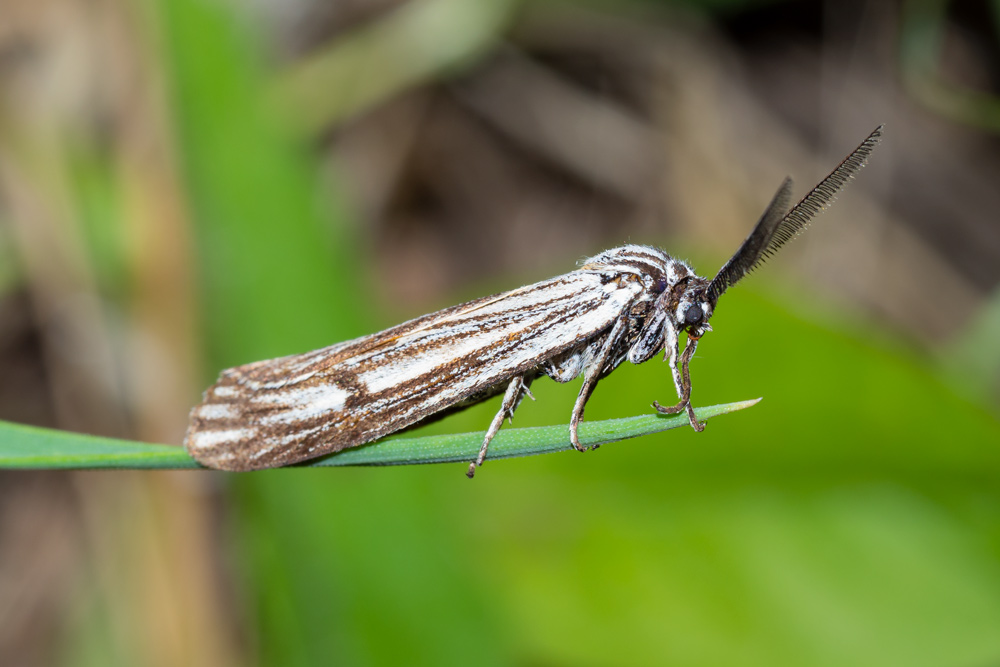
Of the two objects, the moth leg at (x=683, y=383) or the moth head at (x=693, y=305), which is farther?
the moth head at (x=693, y=305)

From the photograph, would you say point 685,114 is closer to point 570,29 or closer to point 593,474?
point 570,29

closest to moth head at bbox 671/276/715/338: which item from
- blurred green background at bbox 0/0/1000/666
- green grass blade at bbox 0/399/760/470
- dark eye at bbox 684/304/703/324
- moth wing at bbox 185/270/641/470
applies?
dark eye at bbox 684/304/703/324

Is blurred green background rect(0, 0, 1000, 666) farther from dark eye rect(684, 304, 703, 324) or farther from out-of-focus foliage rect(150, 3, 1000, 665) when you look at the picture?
dark eye rect(684, 304, 703, 324)

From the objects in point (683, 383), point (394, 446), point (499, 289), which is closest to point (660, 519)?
point (683, 383)

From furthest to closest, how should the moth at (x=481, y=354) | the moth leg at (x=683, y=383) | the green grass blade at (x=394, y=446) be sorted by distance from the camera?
the moth at (x=481, y=354)
the moth leg at (x=683, y=383)
the green grass blade at (x=394, y=446)

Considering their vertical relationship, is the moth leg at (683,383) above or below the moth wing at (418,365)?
below

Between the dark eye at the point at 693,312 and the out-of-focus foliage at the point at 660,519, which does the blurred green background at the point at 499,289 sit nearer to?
the out-of-focus foliage at the point at 660,519

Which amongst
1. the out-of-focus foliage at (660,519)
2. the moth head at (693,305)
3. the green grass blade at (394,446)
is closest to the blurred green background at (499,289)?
the out-of-focus foliage at (660,519)
